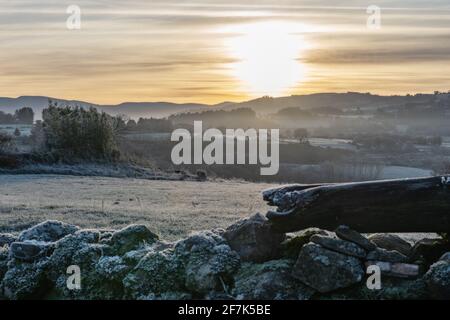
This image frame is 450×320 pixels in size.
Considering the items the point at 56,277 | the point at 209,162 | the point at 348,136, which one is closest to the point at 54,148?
the point at 209,162

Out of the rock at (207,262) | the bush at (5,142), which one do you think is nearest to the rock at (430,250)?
the rock at (207,262)

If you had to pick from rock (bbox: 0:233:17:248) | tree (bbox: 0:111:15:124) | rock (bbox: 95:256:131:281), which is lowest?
rock (bbox: 95:256:131:281)

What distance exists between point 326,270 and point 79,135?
123 ft

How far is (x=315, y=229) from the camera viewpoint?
36.7 ft

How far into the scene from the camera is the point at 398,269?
9922mm

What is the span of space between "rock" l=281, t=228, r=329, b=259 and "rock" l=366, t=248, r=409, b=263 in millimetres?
1040

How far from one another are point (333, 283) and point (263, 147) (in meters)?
70.0

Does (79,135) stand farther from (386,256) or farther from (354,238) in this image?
(386,256)

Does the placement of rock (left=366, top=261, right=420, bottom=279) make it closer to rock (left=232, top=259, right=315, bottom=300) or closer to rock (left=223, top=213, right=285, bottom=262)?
rock (left=232, top=259, right=315, bottom=300)

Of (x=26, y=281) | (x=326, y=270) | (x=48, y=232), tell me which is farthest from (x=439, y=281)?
(x=48, y=232)

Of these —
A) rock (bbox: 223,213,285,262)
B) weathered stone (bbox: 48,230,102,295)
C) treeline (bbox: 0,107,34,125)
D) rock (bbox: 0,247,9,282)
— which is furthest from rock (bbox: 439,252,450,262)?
treeline (bbox: 0,107,34,125)

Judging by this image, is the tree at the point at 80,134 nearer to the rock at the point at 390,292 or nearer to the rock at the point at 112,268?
the rock at the point at 112,268

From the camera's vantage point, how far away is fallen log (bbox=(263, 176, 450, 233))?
32.8 ft
